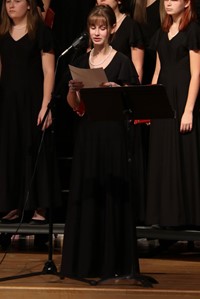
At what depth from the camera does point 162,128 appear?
493 cm

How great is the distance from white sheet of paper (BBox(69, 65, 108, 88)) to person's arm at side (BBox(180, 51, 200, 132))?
1016 millimetres

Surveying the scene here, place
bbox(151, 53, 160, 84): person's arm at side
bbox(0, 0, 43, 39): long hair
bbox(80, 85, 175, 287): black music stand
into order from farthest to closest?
bbox(0, 0, 43, 39): long hair → bbox(151, 53, 160, 84): person's arm at side → bbox(80, 85, 175, 287): black music stand

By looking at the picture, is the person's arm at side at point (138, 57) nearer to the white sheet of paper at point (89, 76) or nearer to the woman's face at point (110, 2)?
the woman's face at point (110, 2)

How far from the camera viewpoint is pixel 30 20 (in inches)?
203

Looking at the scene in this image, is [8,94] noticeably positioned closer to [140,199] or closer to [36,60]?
[36,60]

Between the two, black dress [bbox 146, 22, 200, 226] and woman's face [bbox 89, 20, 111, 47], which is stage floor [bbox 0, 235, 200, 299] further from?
woman's face [bbox 89, 20, 111, 47]

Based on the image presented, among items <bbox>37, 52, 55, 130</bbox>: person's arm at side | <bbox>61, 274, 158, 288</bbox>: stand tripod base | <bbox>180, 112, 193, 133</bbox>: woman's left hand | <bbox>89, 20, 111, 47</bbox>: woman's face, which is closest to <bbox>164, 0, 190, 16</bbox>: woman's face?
<bbox>180, 112, 193, 133</bbox>: woman's left hand

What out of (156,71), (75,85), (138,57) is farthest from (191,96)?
(75,85)

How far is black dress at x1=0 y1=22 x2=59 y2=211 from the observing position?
16.6 feet

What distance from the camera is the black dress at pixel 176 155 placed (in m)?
4.81

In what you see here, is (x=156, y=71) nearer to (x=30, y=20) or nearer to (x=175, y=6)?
(x=175, y=6)

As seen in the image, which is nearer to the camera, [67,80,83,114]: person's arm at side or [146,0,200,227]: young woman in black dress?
[67,80,83,114]: person's arm at side

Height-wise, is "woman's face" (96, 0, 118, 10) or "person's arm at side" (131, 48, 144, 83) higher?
"woman's face" (96, 0, 118, 10)

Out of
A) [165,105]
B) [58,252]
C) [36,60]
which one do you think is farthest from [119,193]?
[36,60]
